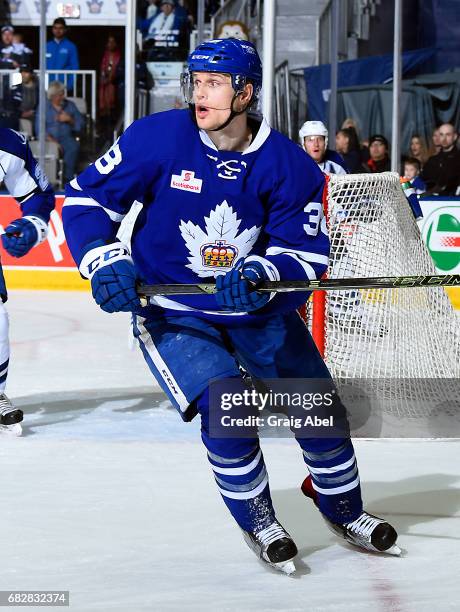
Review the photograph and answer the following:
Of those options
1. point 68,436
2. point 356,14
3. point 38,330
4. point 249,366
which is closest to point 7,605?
point 249,366

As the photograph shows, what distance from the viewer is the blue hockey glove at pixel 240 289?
2309 mm

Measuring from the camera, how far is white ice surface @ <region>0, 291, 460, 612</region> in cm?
227

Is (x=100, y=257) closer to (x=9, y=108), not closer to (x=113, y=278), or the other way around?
(x=113, y=278)

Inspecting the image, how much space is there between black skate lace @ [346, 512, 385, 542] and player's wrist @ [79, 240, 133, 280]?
0.70 m

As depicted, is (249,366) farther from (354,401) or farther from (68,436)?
(354,401)

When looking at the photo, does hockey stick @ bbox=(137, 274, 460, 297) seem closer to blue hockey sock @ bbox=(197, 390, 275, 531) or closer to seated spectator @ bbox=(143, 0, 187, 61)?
blue hockey sock @ bbox=(197, 390, 275, 531)

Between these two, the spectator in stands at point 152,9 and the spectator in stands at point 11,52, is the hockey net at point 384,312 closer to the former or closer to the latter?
the spectator in stands at point 152,9

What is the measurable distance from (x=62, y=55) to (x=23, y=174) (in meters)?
4.59

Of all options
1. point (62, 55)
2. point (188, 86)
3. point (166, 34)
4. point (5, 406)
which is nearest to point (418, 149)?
point (166, 34)

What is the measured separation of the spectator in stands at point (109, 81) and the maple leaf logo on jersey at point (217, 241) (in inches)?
227

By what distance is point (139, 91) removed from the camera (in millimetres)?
7793

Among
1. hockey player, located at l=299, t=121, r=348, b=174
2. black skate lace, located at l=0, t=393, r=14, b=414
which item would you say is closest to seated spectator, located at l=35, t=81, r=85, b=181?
hockey player, located at l=299, t=121, r=348, b=174

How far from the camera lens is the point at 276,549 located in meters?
2.38

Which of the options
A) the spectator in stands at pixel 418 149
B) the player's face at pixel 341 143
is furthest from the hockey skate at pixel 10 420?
the spectator in stands at pixel 418 149
